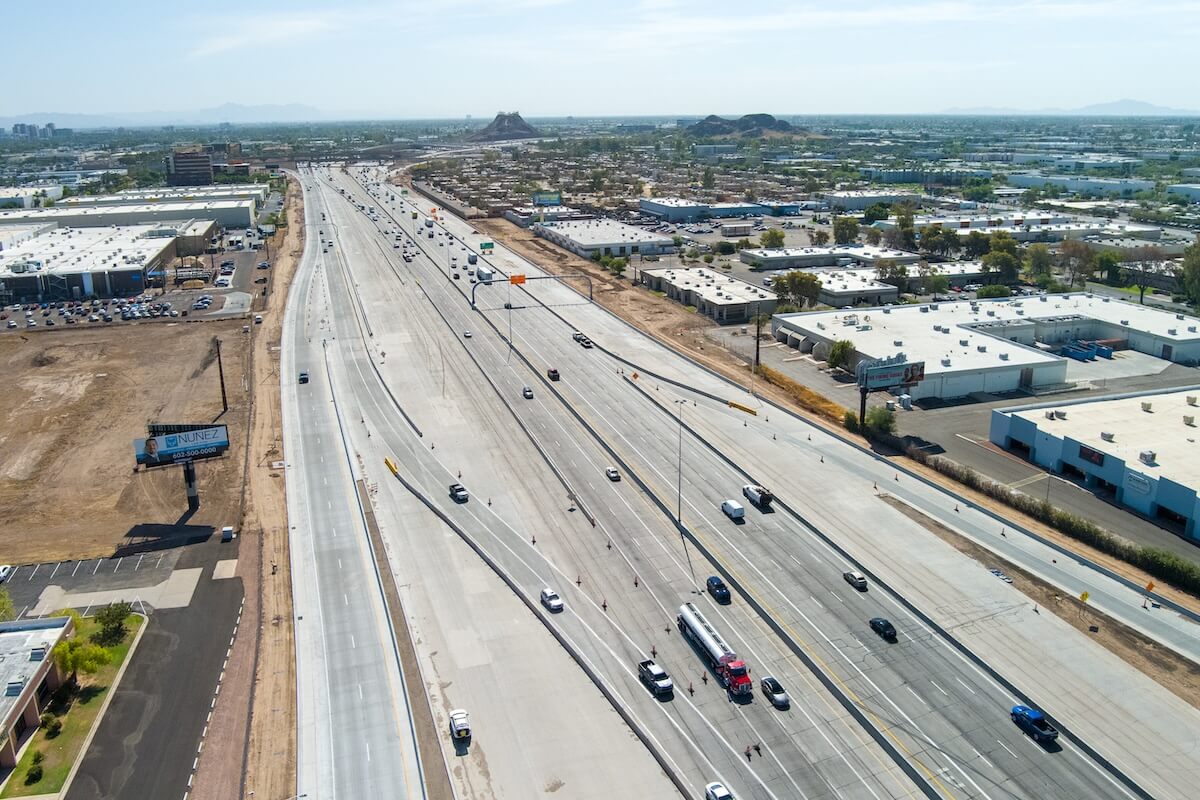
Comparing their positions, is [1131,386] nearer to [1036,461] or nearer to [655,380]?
[1036,461]

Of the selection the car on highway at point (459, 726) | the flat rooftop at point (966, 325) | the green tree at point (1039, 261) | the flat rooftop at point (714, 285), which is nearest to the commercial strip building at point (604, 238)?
the flat rooftop at point (714, 285)

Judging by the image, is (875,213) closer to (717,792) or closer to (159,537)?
(159,537)

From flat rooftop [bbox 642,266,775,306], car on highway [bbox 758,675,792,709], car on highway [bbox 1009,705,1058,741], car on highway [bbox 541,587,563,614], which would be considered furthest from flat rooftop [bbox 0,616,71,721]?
flat rooftop [bbox 642,266,775,306]

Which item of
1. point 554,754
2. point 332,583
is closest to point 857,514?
point 554,754

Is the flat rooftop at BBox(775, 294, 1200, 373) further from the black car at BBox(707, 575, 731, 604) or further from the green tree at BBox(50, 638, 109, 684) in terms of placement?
the green tree at BBox(50, 638, 109, 684)

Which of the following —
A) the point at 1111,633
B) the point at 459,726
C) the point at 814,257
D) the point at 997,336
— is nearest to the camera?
the point at 459,726

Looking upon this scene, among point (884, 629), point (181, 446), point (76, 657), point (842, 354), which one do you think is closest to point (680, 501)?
point (884, 629)
